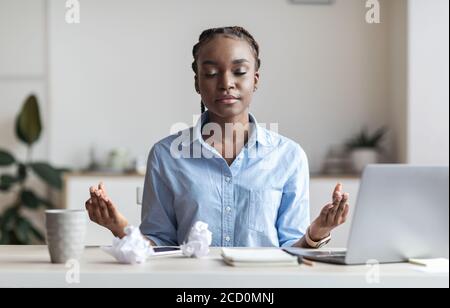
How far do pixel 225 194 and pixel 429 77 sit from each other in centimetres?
291

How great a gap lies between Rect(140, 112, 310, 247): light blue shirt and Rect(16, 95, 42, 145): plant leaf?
2.98 m

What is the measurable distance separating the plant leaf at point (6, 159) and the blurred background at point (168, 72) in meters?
0.04

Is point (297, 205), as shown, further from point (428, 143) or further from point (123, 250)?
point (428, 143)

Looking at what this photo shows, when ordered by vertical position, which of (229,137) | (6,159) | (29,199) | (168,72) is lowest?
(29,199)

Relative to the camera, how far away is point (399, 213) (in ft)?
4.74

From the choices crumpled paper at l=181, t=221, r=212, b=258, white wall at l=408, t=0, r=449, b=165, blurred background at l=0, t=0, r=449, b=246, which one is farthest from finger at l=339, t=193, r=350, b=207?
blurred background at l=0, t=0, r=449, b=246

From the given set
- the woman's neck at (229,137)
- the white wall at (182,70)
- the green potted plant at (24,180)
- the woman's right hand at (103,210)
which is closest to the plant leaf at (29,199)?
the green potted plant at (24,180)

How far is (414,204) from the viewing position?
4.72 feet

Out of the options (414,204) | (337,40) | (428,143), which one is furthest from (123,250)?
(337,40)

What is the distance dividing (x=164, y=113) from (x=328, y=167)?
122 cm

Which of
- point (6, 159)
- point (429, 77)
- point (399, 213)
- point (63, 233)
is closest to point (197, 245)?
point (63, 233)

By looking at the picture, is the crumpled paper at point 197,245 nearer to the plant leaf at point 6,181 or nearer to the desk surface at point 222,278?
the desk surface at point 222,278

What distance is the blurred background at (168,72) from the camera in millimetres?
5098

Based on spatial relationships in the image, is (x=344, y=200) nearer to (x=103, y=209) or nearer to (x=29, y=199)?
(x=103, y=209)
